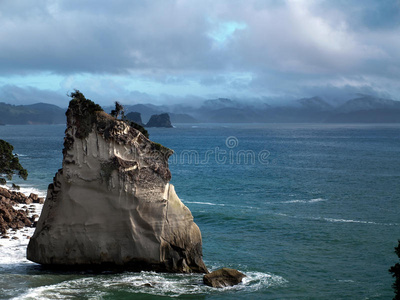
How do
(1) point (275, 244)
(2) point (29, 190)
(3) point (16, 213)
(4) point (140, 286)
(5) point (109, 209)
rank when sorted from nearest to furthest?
(4) point (140, 286)
(5) point (109, 209)
(1) point (275, 244)
(3) point (16, 213)
(2) point (29, 190)

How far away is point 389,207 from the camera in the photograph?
54.6m

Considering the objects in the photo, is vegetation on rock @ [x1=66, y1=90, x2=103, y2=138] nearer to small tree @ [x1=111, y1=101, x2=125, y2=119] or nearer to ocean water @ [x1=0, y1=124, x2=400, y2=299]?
small tree @ [x1=111, y1=101, x2=125, y2=119]

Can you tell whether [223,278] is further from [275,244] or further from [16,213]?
[16,213]

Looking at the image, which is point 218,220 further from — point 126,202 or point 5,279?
point 5,279

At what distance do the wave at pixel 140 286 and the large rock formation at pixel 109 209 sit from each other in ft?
4.07

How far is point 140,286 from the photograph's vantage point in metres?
29.4

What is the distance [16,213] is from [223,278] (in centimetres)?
2482

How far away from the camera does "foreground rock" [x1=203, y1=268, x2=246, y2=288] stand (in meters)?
30.1

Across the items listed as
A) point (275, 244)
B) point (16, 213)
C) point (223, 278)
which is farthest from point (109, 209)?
point (16, 213)

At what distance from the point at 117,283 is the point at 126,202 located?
5433 millimetres

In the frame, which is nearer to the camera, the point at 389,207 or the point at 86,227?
the point at 86,227

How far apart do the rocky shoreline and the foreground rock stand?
737 inches

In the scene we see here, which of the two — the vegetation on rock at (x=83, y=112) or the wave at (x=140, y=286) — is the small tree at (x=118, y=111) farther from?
the wave at (x=140, y=286)

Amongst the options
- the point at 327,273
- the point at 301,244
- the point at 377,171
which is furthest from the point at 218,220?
the point at 377,171
